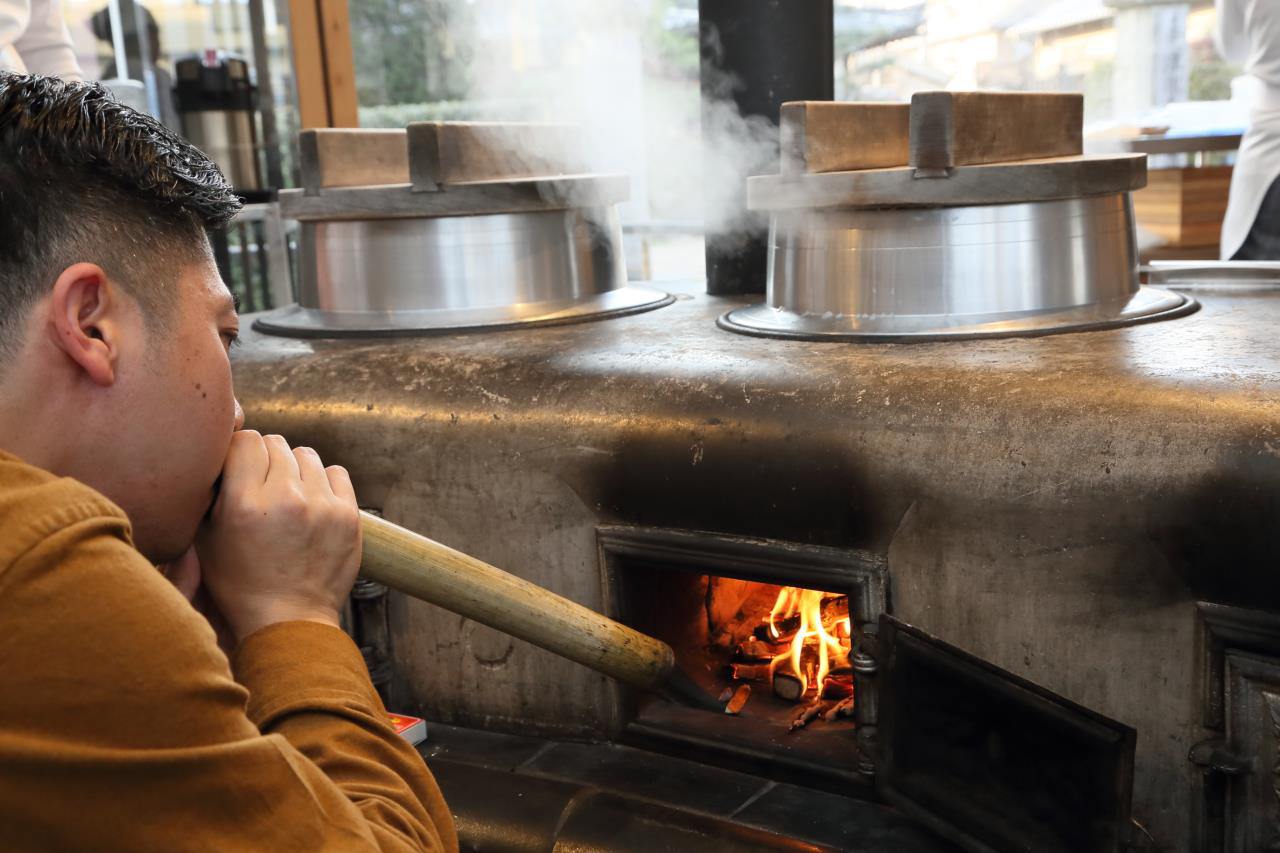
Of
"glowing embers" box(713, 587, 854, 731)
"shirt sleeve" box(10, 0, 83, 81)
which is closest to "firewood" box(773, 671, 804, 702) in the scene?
"glowing embers" box(713, 587, 854, 731)

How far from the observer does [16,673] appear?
861 millimetres

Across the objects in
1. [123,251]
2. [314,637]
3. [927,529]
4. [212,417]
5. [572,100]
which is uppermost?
[572,100]

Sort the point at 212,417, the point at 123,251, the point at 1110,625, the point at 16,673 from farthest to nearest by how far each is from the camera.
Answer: the point at 1110,625 < the point at 212,417 < the point at 123,251 < the point at 16,673

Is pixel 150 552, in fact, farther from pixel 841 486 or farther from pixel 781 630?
pixel 781 630

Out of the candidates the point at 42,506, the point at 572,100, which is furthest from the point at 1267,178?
the point at 42,506

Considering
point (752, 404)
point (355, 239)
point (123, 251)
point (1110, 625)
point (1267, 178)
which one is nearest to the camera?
point (123, 251)

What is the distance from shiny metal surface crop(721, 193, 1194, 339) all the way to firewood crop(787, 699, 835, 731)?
0.74 m

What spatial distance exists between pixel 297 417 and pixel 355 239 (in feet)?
2.09

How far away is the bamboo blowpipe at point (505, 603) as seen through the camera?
5.23 ft

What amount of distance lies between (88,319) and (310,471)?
0.32m

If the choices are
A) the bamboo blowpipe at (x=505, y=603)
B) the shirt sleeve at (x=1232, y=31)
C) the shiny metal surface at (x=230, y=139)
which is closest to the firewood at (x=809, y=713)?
the bamboo blowpipe at (x=505, y=603)

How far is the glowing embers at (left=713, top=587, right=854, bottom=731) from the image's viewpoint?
2.46m

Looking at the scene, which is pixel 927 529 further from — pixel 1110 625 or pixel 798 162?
pixel 798 162

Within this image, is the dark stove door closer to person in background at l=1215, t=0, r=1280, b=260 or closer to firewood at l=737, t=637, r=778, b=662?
firewood at l=737, t=637, r=778, b=662
